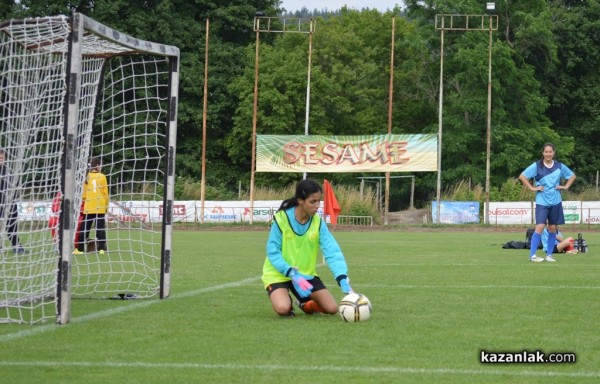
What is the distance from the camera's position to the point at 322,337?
923 cm

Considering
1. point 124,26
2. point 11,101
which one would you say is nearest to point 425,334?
point 11,101

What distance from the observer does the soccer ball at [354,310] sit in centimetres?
1021

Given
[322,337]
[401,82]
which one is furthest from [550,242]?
[401,82]

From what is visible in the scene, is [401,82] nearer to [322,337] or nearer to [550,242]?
[550,242]

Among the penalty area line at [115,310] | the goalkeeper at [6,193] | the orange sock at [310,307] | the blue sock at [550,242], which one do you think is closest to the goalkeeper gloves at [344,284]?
the orange sock at [310,307]

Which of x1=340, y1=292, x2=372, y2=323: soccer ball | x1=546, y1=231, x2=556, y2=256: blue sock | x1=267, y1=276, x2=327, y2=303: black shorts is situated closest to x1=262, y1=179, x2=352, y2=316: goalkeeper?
x1=267, y1=276, x2=327, y2=303: black shorts

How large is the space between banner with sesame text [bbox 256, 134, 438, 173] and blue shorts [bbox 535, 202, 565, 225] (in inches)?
1130

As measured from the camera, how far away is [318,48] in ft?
228

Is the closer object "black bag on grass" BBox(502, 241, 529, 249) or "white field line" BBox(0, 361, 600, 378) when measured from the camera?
"white field line" BBox(0, 361, 600, 378)

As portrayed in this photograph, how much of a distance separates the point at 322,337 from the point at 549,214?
11.6 metres

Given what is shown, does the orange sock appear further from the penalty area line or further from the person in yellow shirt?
the person in yellow shirt

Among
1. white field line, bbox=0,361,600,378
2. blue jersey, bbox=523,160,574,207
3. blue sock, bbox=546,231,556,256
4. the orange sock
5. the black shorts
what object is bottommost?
white field line, bbox=0,361,600,378

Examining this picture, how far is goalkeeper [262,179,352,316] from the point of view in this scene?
1076cm

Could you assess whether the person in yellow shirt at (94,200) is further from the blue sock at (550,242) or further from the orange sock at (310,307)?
the orange sock at (310,307)
